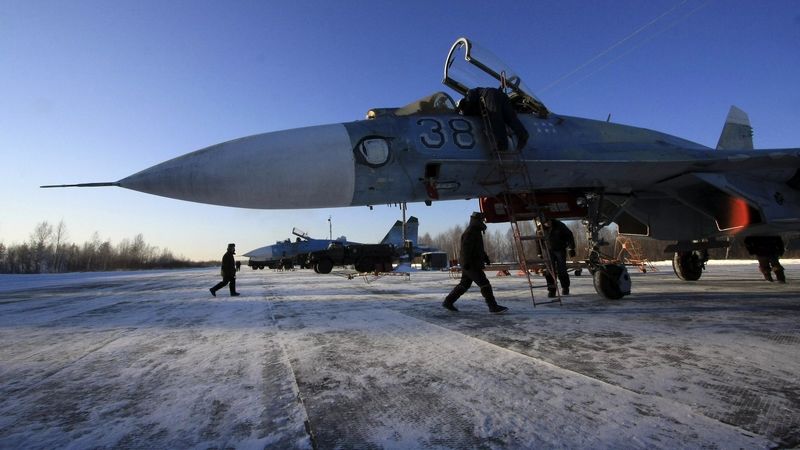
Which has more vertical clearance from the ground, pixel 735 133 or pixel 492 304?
pixel 735 133

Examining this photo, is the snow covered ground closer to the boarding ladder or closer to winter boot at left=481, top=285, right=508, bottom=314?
winter boot at left=481, top=285, right=508, bottom=314

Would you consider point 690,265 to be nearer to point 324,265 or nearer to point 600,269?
point 600,269

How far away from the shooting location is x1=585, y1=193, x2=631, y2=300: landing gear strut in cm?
550

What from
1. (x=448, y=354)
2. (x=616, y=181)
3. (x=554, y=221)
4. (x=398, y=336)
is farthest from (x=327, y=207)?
(x=616, y=181)

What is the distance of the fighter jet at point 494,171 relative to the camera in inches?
158

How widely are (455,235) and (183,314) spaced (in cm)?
7139

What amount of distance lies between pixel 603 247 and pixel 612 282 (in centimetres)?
1206

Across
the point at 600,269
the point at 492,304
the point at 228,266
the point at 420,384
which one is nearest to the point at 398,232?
the point at 228,266

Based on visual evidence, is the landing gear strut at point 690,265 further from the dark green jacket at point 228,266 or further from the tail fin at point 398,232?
the tail fin at point 398,232

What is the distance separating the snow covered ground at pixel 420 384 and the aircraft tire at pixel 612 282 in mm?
1434

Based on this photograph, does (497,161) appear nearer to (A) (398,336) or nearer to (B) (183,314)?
(A) (398,336)

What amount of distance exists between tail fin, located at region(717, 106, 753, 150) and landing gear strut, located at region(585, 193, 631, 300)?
5.39 m

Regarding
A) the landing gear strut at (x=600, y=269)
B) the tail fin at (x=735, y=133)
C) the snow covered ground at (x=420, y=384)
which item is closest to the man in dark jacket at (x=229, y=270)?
the snow covered ground at (x=420, y=384)

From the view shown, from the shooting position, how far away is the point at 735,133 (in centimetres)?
895
